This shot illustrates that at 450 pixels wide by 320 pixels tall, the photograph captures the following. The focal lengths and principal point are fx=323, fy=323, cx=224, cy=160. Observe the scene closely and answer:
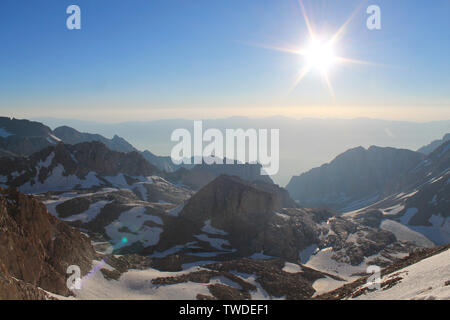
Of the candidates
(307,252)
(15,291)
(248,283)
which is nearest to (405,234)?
(307,252)

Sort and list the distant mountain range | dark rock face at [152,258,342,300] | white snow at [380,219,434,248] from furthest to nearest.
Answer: white snow at [380,219,434,248], dark rock face at [152,258,342,300], the distant mountain range

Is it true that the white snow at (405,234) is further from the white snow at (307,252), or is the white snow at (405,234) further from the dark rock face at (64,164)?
the dark rock face at (64,164)

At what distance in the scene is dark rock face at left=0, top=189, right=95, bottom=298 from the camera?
3306 cm

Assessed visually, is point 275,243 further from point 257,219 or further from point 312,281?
point 312,281

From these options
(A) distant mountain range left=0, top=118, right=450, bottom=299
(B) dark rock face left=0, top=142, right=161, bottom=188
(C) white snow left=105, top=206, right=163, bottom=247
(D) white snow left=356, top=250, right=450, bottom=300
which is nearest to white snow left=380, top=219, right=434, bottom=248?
(A) distant mountain range left=0, top=118, right=450, bottom=299

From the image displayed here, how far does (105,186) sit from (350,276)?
113m

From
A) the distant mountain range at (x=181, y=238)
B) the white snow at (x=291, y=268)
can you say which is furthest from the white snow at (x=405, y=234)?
the white snow at (x=291, y=268)

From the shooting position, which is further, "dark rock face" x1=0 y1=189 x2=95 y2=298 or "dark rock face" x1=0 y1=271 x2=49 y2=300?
"dark rock face" x1=0 y1=189 x2=95 y2=298

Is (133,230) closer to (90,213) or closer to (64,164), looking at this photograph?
(90,213)

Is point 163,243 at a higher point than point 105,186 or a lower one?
lower

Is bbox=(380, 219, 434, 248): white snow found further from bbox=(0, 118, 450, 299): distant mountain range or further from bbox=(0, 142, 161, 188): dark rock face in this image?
bbox=(0, 142, 161, 188): dark rock face

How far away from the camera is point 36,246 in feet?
129

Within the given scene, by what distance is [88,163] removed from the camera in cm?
17075
